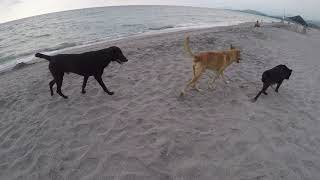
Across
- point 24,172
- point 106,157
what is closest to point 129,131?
point 106,157

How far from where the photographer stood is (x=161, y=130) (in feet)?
17.7

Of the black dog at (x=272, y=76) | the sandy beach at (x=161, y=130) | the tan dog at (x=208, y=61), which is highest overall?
the tan dog at (x=208, y=61)

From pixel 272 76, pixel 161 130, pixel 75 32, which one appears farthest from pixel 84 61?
pixel 75 32

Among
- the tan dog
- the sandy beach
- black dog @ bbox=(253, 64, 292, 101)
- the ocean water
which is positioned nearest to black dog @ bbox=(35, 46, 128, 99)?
the sandy beach

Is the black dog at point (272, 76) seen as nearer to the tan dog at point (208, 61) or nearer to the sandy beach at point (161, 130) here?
the sandy beach at point (161, 130)

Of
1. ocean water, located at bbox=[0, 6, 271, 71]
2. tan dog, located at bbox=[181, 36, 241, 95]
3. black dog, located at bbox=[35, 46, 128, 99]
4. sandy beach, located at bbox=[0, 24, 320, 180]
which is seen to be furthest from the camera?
ocean water, located at bbox=[0, 6, 271, 71]

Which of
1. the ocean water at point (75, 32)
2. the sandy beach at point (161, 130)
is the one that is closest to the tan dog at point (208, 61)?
the sandy beach at point (161, 130)

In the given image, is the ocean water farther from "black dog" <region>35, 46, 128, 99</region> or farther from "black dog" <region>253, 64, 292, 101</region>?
"black dog" <region>253, 64, 292, 101</region>

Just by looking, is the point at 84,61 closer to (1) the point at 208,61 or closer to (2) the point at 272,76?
(1) the point at 208,61

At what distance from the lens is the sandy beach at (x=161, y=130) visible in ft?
14.8

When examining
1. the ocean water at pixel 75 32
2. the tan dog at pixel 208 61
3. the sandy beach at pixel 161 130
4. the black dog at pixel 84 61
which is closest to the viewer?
the sandy beach at pixel 161 130

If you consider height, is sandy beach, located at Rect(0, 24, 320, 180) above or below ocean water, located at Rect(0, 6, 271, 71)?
below

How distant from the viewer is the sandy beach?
4.50 m

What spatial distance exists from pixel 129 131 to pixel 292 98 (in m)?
4.21
